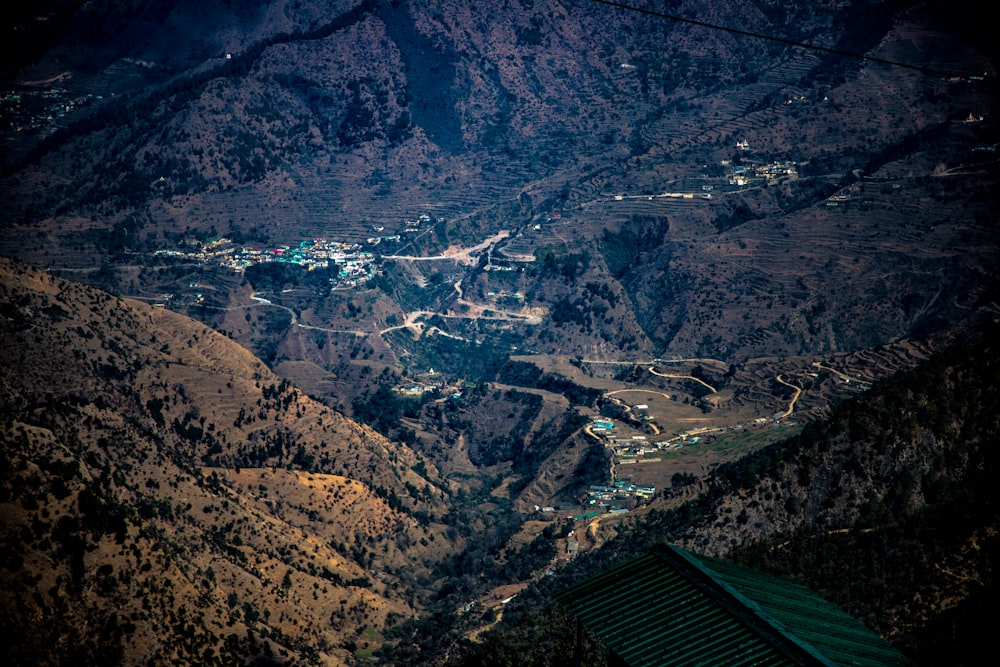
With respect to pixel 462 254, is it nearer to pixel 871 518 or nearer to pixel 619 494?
pixel 619 494

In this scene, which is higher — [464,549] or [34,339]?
[34,339]

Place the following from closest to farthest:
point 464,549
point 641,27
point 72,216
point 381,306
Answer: point 464,549
point 381,306
point 72,216
point 641,27

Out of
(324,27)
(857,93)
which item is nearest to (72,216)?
(324,27)

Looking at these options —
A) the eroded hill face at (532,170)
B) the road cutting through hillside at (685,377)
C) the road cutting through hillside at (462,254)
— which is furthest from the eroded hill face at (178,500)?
the road cutting through hillside at (462,254)

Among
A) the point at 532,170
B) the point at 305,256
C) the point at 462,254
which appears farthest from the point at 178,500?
the point at 532,170

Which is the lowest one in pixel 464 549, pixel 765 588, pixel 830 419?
pixel 464 549

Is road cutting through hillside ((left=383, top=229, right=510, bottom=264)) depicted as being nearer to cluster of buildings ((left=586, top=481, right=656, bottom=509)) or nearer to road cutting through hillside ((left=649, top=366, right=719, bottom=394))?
road cutting through hillside ((left=649, top=366, right=719, bottom=394))

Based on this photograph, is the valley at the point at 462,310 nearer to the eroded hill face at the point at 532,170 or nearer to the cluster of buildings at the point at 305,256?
the eroded hill face at the point at 532,170

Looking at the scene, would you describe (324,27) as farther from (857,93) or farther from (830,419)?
Result: (830,419)
